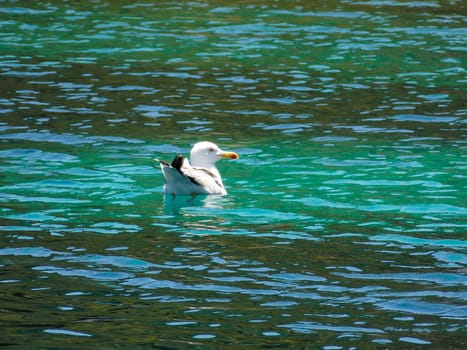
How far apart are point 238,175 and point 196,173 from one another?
51.7 inches

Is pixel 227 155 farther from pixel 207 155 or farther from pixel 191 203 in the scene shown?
pixel 191 203

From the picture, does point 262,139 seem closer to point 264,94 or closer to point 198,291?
point 264,94

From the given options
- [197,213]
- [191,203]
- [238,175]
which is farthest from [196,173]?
[238,175]

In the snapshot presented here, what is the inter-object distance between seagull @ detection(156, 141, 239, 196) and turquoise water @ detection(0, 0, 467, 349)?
0.69 ft

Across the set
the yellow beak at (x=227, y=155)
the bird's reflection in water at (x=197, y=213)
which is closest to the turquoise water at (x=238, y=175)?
the bird's reflection in water at (x=197, y=213)

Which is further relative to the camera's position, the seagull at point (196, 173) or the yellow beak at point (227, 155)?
the yellow beak at point (227, 155)

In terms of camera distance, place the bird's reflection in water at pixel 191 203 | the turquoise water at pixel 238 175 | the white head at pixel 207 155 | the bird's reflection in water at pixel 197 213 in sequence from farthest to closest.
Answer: the white head at pixel 207 155
the bird's reflection in water at pixel 191 203
the bird's reflection in water at pixel 197 213
the turquoise water at pixel 238 175

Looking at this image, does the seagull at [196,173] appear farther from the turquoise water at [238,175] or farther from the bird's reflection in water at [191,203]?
the turquoise water at [238,175]

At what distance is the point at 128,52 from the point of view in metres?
22.0

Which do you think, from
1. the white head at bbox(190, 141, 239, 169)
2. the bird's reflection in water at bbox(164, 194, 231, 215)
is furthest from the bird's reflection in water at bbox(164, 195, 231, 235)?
the white head at bbox(190, 141, 239, 169)

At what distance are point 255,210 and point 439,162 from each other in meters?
3.36

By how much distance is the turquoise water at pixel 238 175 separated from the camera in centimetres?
888

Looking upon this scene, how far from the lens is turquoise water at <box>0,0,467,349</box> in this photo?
29.1 ft

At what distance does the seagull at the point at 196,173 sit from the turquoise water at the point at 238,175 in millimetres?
209
